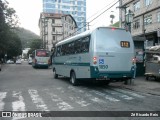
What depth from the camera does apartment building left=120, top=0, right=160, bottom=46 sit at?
3831 centimetres

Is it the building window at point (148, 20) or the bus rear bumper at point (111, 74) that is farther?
the building window at point (148, 20)

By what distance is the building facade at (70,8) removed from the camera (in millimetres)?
126438

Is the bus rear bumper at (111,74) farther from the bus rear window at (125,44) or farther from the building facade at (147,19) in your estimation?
the building facade at (147,19)

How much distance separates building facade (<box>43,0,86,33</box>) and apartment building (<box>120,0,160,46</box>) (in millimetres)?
83410

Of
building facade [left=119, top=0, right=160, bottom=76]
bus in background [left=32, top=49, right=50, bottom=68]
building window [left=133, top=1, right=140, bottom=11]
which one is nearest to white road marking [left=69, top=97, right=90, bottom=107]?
building facade [left=119, top=0, right=160, bottom=76]

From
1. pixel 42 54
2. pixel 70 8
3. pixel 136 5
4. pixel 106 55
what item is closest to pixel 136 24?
pixel 136 5

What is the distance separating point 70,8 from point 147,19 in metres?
97.0

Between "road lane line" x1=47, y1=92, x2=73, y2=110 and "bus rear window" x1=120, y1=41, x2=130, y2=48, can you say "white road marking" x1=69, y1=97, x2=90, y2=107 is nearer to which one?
"road lane line" x1=47, y1=92, x2=73, y2=110

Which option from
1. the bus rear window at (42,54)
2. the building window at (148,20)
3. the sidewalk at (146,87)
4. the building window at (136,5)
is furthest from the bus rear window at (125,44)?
the building window at (136,5)

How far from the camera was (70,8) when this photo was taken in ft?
443

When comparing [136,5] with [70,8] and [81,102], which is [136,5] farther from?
[70,8]

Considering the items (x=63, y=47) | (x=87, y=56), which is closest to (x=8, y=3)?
(x=63, y=47)

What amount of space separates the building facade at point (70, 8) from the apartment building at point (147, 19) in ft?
274

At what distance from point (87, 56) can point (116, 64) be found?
1.63m
